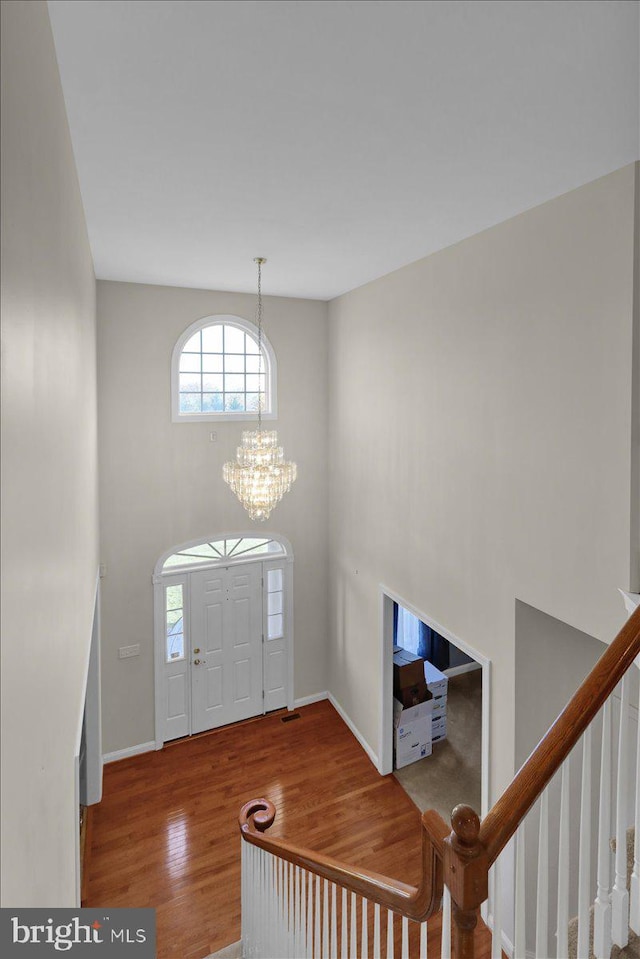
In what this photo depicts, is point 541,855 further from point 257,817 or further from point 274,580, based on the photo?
point 274,580

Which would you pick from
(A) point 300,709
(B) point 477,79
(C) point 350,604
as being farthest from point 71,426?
(A) point 300,709

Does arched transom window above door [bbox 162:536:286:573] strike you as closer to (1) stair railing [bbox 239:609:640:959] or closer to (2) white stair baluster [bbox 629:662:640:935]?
(1) stair railing [bbox 239:609:640:959]

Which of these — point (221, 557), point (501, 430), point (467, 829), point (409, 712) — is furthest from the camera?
point (221, 557)

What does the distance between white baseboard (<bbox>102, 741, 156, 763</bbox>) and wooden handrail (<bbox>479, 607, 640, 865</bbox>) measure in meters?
5.87

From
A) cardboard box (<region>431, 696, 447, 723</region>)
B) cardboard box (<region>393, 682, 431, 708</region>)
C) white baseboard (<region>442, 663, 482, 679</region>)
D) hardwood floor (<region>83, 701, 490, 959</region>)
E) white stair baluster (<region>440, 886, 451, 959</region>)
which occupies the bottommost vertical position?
hardwood floor (<region>83, 701, 490, 959</region>)

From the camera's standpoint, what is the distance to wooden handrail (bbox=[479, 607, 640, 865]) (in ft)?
4.18

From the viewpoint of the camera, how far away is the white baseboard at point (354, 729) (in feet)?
19.5

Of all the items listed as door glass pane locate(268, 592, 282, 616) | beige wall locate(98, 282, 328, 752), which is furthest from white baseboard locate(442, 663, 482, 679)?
beige wall locate(98, 282, 328, 752)

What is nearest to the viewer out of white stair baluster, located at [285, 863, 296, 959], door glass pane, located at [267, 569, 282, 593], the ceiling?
the ceiling

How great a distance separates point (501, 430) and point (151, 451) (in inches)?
150

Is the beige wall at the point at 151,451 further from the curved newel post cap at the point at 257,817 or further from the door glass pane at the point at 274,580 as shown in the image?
the curved newel post cap at the point at 257,817

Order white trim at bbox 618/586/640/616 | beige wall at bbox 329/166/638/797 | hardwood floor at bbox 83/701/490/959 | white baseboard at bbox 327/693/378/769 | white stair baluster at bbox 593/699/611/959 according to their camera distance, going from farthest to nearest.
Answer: white baseboard at bbox 327/693/378/769 → hardwood floor at bbox 83/701/490/959 → beige wall at bbox 329/166/638/797 → white trim at bbox 618/586/640/616 → white stair baluster at bbox 593/699/611/959

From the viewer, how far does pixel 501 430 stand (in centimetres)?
389

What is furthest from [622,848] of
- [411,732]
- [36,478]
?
[411,732]
